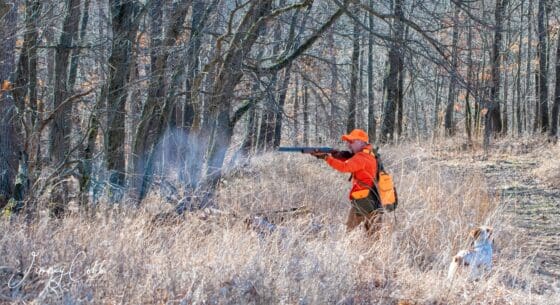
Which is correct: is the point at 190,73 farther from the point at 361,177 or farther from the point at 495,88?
the point at 495,88

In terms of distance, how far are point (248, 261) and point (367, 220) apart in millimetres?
2136

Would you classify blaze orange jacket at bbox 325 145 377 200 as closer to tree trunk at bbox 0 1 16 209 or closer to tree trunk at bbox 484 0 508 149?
tree trunk at bbox 484 0 508 149

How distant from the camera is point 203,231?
17.3 feet

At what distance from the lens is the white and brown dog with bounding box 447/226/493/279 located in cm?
492

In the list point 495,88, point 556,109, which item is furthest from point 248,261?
point 556,109

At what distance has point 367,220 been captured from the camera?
19.9ft

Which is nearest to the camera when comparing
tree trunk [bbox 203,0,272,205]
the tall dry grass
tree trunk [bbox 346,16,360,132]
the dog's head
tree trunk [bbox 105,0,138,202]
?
the tall dry grass

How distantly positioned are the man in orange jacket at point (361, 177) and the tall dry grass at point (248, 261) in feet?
0.69

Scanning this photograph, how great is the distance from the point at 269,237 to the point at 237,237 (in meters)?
0.29

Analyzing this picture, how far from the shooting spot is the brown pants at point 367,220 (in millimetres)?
5926

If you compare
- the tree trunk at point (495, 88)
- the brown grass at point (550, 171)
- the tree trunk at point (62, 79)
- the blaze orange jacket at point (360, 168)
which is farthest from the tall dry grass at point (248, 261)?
the brown grass at point (550, 171)

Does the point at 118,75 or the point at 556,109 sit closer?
the point at 118,75

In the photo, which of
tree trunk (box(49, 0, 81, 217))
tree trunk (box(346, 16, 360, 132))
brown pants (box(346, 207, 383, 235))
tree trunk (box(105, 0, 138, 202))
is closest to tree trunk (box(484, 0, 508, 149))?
brown pants (box(346, 207, 383, 235))

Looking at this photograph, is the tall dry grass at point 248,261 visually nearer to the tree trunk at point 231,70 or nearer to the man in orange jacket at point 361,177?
the man in orange jacket at point 361,177
